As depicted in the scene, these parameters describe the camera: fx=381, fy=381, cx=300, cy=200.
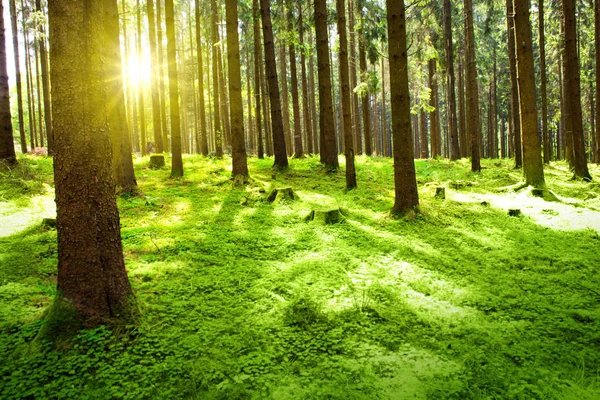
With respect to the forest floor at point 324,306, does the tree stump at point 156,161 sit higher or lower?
higher

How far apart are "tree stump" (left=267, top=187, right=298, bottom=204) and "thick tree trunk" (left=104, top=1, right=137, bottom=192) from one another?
3.92 metres

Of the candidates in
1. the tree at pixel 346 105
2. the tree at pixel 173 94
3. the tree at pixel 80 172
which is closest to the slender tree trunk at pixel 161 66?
the tree at pixel 173 94

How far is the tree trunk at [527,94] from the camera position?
1074 centimetres

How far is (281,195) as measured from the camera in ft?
33.9

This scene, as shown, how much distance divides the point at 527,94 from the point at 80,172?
11564mm

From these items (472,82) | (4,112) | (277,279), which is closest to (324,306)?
(277,279)

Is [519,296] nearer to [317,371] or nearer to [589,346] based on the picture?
[589,346]

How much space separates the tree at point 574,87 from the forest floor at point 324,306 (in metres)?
5.64

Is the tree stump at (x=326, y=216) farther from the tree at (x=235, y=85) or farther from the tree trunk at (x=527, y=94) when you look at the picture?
the tree trunk at (x=527, y=94)

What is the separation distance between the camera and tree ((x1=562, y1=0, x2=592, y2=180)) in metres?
13.1

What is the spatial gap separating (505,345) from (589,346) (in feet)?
2.83

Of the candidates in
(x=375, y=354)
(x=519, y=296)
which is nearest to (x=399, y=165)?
(x=519, y=296)

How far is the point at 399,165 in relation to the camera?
351 inches

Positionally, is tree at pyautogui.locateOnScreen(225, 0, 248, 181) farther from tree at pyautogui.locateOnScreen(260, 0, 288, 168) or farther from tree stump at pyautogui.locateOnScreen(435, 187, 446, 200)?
tree stump at pyautogui.locateOnScreen(435, 187, 446, 200)
